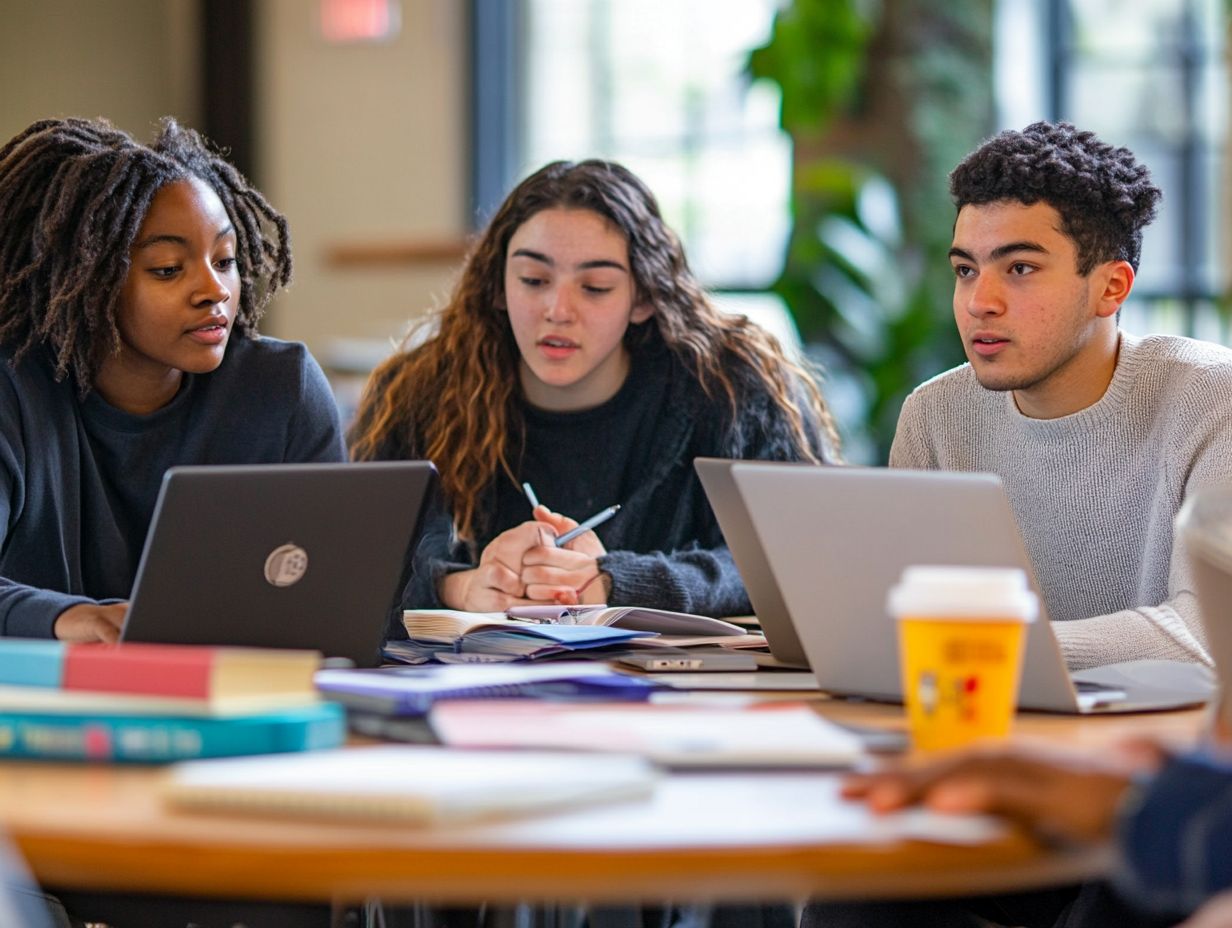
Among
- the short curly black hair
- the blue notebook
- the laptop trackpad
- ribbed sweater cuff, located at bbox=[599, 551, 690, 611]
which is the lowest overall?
ribbed sweater cuff, located at bbox=[599, 551, 690, 611]

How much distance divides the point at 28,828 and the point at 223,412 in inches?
46.2

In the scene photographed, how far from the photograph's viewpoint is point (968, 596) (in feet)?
3.26

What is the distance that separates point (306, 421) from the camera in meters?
2.04

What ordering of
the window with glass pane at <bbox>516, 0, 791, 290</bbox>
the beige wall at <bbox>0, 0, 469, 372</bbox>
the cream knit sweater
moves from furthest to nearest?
1. the beige wall at <bbox>0, 0, 469, 372</bbox>
2. the window with glass pane at <bbox>516, 0, 791, 290</bbox>
3. the cream knit sweater

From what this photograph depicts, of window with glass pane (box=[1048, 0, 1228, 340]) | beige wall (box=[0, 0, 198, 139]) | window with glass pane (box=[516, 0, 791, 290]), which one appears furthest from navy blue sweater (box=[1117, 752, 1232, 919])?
beige wall (box=[0, 0, 198, 139])

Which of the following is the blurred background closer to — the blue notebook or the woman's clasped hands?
the woman's clasped hands

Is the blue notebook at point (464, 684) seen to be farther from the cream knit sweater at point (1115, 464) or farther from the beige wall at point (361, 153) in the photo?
the beige wall at point (361, 153)

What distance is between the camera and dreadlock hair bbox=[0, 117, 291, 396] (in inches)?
73.7

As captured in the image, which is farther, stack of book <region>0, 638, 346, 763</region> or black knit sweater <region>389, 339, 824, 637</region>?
black knit sweater <region>389, 339, 824, 637</region>

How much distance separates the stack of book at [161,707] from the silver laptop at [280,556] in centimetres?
21

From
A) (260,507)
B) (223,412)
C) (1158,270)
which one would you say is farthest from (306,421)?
(1158,270)

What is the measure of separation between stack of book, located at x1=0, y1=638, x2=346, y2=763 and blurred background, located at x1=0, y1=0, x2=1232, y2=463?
3.72 m

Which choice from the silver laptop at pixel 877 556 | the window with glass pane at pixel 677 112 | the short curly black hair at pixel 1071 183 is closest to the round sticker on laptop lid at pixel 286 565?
the silver laptop at pixel 877 556

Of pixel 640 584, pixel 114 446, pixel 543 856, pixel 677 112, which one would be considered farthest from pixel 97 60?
pixel 543 856
